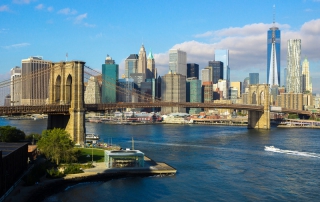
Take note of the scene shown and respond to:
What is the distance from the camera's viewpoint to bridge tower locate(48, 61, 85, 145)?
38.6m

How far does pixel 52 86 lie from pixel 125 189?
20.4 meters

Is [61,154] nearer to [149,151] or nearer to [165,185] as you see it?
[165,185]

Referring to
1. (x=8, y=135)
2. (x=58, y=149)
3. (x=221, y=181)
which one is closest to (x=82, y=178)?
(x=58, y=149)

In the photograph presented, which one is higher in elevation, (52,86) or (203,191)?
(52,86)

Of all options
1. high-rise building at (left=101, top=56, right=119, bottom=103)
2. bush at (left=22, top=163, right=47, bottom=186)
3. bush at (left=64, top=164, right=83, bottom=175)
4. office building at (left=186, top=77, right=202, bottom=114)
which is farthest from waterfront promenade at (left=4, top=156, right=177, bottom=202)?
office building at (left=186, top=77, right=202, bottom=114)

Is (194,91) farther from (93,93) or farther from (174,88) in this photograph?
(93,93)

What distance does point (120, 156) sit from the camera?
2909cm

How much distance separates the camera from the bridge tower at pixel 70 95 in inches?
1518

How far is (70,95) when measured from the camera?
41.5m

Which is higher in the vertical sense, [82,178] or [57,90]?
[57,90]

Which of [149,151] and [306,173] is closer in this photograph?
[306,173]

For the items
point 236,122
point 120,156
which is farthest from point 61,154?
point 236,122

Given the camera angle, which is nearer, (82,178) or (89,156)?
(82,178)

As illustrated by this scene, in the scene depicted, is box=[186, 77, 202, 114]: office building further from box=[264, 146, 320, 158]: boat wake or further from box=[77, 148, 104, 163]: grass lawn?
box=[77, 148, 104, 163]: grass lawn
